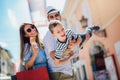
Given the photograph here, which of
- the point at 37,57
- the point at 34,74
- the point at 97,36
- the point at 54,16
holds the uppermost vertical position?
the point at 54,16

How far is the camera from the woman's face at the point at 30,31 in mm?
1717

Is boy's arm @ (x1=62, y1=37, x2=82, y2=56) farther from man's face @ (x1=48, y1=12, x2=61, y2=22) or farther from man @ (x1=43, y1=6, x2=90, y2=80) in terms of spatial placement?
man's face @ (x1=48, y1=12, x2=61, y2=22)

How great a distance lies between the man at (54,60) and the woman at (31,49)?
4cm

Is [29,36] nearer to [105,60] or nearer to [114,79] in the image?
[105,60]

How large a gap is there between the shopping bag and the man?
0.14 feet

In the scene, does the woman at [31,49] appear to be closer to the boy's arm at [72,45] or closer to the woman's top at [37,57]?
the woman's top at [37,57]

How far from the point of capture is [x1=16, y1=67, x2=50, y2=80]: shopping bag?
166 cm

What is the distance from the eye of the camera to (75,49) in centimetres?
170

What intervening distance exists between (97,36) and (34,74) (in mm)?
548

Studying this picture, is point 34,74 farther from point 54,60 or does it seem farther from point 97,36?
point 97,36

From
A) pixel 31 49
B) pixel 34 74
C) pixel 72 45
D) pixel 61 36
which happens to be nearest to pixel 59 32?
pixel 61 36

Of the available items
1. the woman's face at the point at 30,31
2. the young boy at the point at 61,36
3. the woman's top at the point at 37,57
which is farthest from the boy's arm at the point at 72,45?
the woman's face at the point at 30,31

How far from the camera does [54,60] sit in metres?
1.70

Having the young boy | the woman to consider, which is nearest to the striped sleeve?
the young boy
